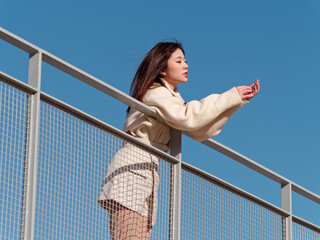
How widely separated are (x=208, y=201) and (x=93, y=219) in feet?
3.97

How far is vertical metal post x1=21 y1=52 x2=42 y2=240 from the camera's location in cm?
388

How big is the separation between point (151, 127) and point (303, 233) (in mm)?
1997

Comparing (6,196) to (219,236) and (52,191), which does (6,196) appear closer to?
(52,191)

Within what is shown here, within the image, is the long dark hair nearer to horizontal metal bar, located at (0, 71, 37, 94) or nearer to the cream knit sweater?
the cream knit sweater

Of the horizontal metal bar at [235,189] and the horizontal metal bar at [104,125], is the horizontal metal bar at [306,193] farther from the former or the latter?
the horizontal metal bar at [104,125]

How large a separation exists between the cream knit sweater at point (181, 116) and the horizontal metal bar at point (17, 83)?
1106mm

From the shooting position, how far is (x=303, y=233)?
646cm

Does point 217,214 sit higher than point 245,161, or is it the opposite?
point 245,161

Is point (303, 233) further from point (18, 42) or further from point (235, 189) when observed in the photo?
point (18, 42)

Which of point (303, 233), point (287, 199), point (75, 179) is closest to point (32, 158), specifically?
point (75, 179)

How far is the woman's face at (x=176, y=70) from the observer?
5.52 metres

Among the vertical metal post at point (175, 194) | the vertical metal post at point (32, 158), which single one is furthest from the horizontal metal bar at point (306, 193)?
the vertical metal post at point (32, 158)

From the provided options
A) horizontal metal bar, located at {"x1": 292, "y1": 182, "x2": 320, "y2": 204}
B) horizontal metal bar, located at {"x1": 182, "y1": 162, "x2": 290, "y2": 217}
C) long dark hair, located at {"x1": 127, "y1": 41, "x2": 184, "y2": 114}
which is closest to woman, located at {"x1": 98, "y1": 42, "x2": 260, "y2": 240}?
long dark hair, located at {"x1": 127, "y1": 41, "x2": 184, "y2": 114}

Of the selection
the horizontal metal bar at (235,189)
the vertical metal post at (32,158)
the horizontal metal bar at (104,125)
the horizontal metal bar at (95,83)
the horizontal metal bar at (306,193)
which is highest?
the horizontal metal bar at (306,193)
